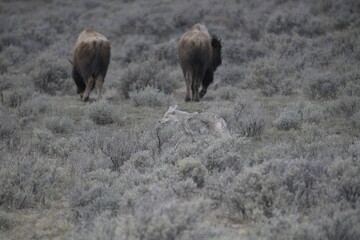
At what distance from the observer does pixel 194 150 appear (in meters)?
6.05

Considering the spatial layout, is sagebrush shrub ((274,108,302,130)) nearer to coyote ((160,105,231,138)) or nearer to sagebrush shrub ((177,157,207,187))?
coyote ((160,105,231,138))

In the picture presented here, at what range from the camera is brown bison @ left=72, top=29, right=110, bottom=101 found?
11.3 m

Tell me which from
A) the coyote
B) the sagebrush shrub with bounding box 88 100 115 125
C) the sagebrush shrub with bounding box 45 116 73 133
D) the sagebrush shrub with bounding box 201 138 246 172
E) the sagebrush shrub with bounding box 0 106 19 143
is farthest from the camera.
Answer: the sagebrush shrub with bounding box 88 100 115 125

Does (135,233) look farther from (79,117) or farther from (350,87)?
(350,87)

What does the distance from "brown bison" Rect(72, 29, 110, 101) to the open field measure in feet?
2.44

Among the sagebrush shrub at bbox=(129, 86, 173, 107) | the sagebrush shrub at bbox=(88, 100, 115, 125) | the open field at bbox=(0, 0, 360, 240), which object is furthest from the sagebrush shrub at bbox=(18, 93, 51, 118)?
the sagebrush shrub at bbox=(129, 86, 173, 107)

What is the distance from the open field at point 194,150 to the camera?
13.4ft

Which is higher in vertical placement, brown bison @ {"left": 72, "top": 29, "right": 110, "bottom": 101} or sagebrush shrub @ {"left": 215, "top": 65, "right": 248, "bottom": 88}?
brown bison @ {"left": 72, "top": 29, "right": 110, "bottom": 101}

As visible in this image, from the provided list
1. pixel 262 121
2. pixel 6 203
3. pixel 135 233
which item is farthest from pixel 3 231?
pixel 262 121

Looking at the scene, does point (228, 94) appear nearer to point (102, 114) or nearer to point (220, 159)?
point (102, 114)

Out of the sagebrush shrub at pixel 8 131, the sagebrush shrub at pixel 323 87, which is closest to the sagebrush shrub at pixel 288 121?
the sagebrush shrub at pixel 323 87

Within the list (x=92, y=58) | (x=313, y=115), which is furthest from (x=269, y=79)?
(x=92, y=58)

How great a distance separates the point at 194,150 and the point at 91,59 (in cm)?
604

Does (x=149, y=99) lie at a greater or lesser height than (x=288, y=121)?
lesser
